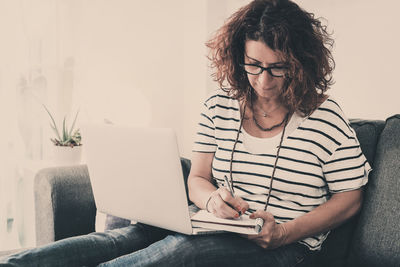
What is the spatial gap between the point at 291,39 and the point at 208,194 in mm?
517

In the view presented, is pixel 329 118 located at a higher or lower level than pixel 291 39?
lower

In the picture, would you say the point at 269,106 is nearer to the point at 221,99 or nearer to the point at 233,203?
the point at 221,99

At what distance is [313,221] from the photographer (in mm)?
1167

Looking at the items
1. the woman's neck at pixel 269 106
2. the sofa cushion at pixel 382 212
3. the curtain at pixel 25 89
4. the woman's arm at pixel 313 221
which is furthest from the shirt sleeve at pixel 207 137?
the curtain at pixel 25 89

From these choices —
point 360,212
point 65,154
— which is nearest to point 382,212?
point 360,212

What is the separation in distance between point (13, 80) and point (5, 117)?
0.20 m

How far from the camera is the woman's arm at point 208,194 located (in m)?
1.07

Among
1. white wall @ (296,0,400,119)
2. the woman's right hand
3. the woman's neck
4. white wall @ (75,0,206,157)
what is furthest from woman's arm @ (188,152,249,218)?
white wall @ (75,0,206,157)

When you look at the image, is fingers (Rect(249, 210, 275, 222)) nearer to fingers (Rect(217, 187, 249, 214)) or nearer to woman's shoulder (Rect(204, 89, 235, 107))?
fingers (Rect(217, 187, 249, 214))

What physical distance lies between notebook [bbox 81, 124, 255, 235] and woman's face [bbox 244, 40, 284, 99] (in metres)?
0.39

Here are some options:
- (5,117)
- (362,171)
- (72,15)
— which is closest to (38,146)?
(5,117)

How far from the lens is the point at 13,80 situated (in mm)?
2230

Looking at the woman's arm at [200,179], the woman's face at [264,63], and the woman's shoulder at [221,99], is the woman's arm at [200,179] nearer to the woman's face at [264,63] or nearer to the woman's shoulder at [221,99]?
the woman's shoulder at [221,99]

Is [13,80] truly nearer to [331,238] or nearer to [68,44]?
[68,44]
